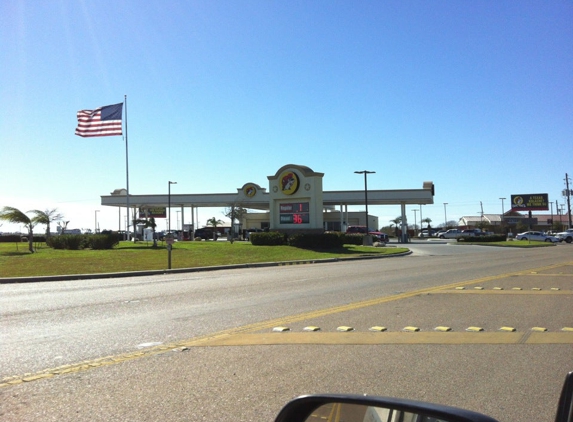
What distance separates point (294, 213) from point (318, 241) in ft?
19.3

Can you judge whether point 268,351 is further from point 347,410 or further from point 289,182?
point 289,182

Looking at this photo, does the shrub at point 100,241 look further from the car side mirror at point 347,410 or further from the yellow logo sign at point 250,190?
the car side mirror at point 347,410

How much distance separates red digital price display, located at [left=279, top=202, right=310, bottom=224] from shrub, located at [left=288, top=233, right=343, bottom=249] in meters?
4.01

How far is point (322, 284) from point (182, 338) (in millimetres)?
8231

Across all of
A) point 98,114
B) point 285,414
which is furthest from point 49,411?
point 98,114

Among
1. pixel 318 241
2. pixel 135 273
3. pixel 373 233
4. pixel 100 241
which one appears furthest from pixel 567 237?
pixel 135 273

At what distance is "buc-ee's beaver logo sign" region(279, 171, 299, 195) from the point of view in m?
44.1

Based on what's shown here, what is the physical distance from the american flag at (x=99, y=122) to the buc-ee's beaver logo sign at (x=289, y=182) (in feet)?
43.5

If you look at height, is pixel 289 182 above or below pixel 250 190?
below

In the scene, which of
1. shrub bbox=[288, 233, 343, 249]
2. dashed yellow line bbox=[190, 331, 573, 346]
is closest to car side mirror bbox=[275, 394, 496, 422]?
dashed yellow line bbox=[190, 331, 573, 346]

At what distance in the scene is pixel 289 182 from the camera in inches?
1748

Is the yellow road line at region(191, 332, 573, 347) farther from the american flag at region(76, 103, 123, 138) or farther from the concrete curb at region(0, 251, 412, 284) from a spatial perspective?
the american flag at region(76, 103, 123, 138)

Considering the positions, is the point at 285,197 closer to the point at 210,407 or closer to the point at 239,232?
the point at 239,232

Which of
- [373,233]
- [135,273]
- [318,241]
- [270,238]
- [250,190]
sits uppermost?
[250,190]
